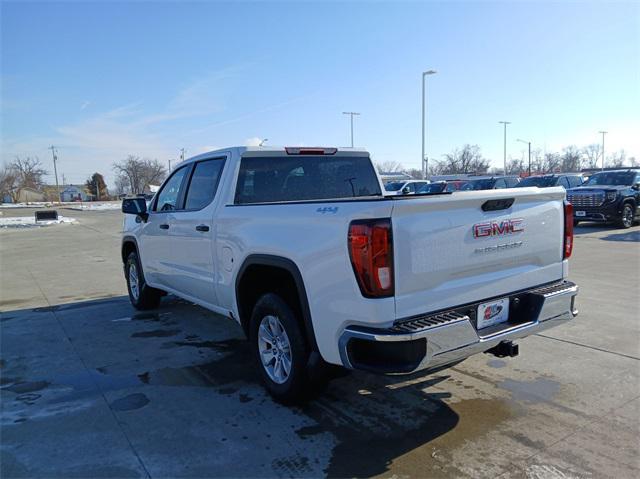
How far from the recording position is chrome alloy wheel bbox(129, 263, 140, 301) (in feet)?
22.7

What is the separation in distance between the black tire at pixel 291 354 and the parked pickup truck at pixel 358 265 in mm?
11

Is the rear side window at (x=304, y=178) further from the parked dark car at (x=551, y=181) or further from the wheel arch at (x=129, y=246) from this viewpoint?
the parked dark car at (x=551, y=181)

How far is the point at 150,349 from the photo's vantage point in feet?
17.3

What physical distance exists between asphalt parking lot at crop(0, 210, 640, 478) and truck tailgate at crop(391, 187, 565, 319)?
936 millimetres

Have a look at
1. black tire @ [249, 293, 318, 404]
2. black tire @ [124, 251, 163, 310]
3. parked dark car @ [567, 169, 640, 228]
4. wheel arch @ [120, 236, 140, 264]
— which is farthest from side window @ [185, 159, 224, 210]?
parked dark car @ [567, 169, 640, 228]

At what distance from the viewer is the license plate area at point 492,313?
3293 millimetres

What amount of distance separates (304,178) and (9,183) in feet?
346

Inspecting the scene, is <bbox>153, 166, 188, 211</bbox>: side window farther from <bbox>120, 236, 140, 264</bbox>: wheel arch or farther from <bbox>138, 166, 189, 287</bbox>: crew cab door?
<bbox>120, 236, 140, 264</bbox>: wheel arch

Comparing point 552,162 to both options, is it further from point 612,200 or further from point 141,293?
point 141,293

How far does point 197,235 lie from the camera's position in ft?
15.7

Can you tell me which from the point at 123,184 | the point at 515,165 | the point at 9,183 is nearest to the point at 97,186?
the point at 123,184

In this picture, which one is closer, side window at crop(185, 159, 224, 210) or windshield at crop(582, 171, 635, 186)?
side window at crop(185, 159, 224, 210)

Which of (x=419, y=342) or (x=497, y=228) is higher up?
(x=497, y=228)

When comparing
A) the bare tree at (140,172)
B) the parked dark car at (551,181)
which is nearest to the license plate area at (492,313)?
the parked dark car at (551,181)
